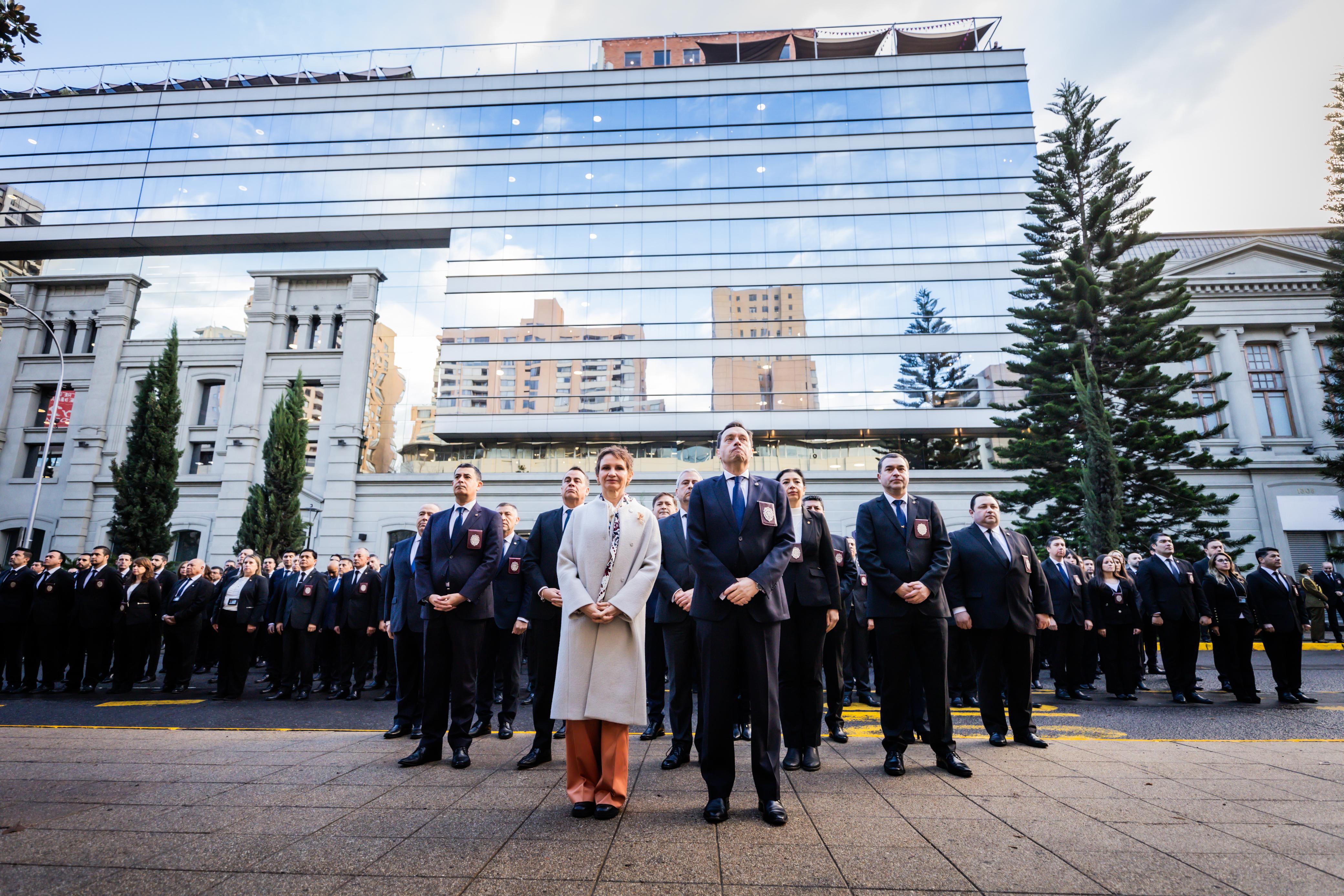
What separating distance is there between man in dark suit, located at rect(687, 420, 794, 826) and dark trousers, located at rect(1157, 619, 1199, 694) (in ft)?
24.9

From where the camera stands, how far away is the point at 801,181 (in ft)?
96.2

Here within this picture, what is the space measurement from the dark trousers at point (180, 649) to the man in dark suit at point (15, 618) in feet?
6.55

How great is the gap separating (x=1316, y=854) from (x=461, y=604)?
4.98 meters

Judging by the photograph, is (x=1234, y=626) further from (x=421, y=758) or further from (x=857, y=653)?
(x=421, y=758)

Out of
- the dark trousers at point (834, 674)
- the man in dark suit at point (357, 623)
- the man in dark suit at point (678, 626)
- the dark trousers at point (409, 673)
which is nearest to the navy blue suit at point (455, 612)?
the dark trousers at point (409, 673)

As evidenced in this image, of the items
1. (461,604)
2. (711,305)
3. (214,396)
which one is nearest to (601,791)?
(461,604)

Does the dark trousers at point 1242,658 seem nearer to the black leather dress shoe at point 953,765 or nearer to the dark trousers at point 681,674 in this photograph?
the black leather dress shoe at point 953,765

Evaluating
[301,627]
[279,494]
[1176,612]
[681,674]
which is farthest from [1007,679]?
[279,494]

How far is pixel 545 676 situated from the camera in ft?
16.6

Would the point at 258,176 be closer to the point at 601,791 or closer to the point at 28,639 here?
the point at 28,639

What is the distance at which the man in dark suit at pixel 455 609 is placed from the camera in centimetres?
473

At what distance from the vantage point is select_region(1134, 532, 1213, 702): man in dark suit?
8258 millimetres

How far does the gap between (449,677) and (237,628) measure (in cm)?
677

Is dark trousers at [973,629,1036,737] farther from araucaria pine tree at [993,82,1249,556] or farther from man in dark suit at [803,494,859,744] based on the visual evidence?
araucaria pine tree at [993,82,1249,556]
